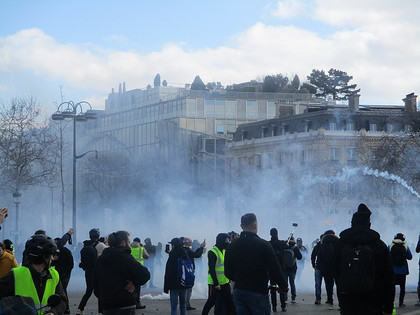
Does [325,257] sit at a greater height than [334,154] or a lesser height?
lesser

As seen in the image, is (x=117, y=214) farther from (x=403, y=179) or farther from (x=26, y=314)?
(x=26, y=314)

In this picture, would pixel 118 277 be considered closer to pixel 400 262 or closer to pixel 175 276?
pixel 175 276

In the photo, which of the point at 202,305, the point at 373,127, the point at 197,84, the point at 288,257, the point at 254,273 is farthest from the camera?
the point at 197,84

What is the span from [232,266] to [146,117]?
87364 millimetres

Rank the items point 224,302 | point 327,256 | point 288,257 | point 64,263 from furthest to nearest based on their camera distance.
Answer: point 288,257 < point 327,256 < point 64,263 < point 224,302

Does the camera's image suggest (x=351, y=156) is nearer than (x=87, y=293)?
No

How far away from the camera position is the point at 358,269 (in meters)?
8.51

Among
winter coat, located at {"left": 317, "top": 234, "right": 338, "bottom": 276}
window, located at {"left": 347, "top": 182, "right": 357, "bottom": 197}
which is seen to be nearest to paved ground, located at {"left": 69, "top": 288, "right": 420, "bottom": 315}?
winter coat, located at {"left": 317, "top": 234, "right": 338, "bottom": 276}

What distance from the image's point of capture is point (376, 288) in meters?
8.60

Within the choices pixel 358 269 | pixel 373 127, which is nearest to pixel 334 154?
pixel 373 127

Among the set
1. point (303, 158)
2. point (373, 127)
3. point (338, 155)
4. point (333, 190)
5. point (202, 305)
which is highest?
point (373, 127)

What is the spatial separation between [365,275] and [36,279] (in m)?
3.29

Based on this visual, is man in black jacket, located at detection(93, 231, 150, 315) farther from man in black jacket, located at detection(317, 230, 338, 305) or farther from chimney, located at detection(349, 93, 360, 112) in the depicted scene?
chimney, located at detection(349, 93, 360, 112)

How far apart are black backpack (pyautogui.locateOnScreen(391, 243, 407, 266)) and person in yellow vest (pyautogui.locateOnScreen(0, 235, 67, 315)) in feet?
43.1
